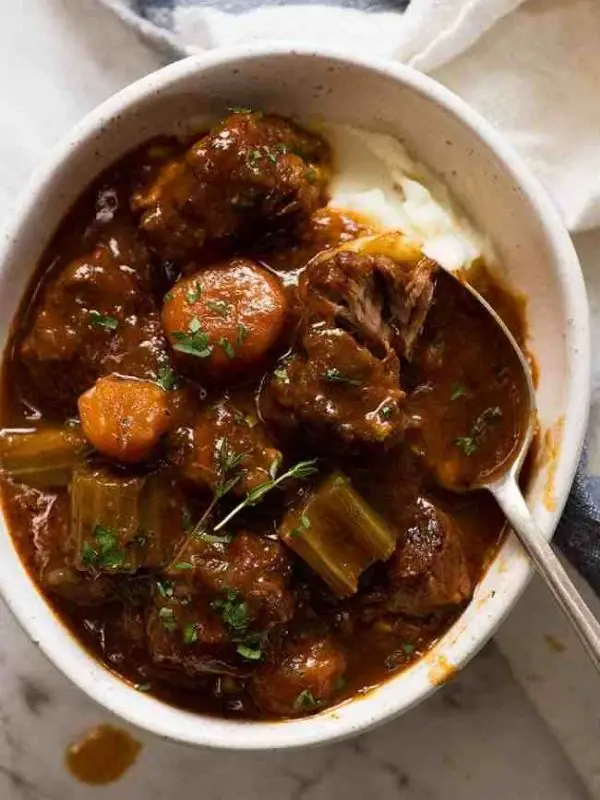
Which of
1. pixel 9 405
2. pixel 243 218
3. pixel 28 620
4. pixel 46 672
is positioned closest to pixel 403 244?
pixel 243 218

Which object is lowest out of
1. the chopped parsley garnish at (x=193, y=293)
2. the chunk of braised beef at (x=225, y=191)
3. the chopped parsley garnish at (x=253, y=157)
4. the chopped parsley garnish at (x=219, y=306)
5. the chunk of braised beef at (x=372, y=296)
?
the chopped parsley garnish at (x=219, y=306)

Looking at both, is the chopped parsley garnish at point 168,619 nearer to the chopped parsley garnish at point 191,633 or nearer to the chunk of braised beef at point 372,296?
the chopped parsley garnish at point 191,633

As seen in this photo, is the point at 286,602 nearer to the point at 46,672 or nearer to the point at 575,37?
the point at 46,672

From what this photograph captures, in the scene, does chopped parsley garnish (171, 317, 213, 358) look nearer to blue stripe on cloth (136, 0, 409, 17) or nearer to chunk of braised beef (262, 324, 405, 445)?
chunk of braised beef (262, 324, 405, 445)

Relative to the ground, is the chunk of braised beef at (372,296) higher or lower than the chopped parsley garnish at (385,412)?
higher

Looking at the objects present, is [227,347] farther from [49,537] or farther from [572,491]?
[572,491]

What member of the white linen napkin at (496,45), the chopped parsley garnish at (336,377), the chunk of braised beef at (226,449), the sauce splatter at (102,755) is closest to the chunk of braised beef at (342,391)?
the chopped parsley garnish at (336,377)

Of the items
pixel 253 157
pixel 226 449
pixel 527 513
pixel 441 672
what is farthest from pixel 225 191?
pixel 441 672

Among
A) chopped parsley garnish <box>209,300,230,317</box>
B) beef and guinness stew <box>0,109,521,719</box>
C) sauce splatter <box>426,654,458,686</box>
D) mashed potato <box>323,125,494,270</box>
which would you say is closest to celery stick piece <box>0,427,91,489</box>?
Answer: beef and guinness stew <box>0,109,521,719</box>
